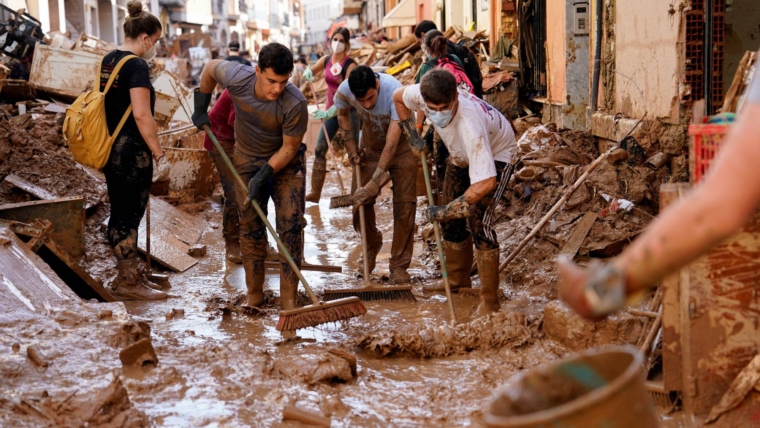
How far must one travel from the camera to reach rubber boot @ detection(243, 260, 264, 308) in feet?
19.3

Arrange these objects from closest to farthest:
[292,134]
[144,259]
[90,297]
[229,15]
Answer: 1. [292,134]
2. [90,297]
3. [144,259]
4. [229,15]

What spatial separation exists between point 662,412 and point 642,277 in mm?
2012

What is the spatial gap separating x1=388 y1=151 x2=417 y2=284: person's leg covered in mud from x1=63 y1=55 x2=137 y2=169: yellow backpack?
2.18 m

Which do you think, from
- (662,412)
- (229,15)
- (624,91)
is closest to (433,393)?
(662,412)

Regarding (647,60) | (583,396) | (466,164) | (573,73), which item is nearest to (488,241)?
(466,164)

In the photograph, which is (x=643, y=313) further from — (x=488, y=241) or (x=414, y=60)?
(x=414, y=60)

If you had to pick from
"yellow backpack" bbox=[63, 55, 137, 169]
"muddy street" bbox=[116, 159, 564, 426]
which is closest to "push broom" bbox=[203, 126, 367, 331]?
"muddy street" bbox=[116, 159, 564, 426]

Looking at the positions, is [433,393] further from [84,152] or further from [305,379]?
[84,152]

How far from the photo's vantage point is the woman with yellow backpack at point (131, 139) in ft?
19.6

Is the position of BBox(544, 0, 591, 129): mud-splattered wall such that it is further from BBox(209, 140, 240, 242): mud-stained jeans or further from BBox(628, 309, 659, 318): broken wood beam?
BBox(628, 309, 659, 318): broken wood beam

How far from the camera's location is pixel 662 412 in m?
3.71

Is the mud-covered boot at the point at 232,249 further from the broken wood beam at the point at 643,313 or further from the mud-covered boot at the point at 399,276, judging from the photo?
the broken wood beam at the point at 643,313

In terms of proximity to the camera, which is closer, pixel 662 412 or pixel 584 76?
pixel 662 412

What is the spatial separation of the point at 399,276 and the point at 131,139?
2.42 metres
